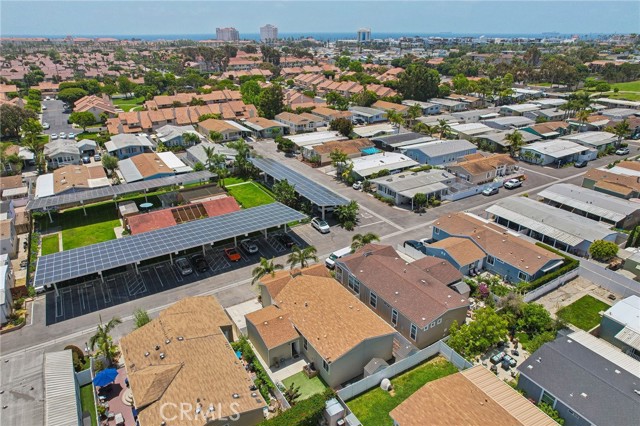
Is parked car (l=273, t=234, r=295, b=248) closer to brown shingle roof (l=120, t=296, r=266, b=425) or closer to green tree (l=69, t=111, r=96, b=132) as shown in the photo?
brown shingle roof (l=120, t=296, r=266, b=425)

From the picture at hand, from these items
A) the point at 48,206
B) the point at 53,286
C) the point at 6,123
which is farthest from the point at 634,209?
the point at 6,123

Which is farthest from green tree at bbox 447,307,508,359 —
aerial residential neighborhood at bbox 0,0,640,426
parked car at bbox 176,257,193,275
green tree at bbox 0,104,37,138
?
green tree at bbox 0,104,37,138

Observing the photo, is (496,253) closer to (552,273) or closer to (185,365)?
(552,273)

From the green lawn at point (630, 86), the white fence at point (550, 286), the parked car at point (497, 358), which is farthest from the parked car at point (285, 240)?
the green lawn at point (630, 86)

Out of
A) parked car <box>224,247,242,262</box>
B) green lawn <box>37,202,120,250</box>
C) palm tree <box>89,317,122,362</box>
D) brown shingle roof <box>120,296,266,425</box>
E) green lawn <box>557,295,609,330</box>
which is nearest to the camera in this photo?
brown shingle roof <box>120,296,266,425</box>

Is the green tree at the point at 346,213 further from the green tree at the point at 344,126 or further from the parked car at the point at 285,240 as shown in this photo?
the green tree at the point at 344,126
